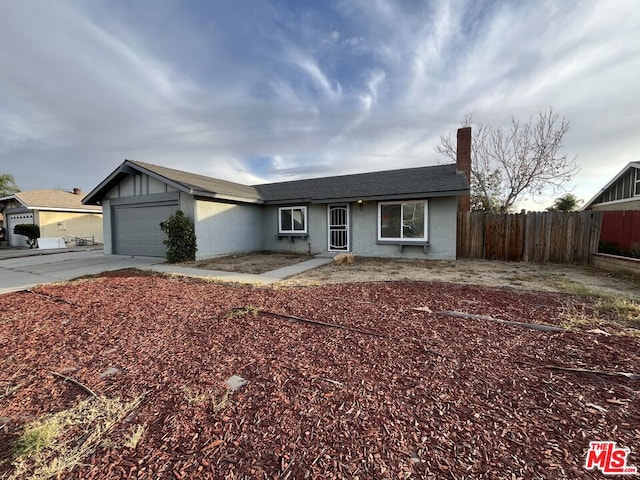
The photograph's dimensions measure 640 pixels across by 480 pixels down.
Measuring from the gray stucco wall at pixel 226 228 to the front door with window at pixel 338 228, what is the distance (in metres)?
3.97

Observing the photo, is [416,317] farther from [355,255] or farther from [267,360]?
[355,255]

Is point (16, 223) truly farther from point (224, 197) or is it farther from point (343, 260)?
point (343, 260)

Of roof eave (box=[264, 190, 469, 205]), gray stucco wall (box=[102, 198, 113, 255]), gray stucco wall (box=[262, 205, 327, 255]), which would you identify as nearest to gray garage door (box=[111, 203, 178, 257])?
gray stucco wall (box=[102, 198, 113, 255])

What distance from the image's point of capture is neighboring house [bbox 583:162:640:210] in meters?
14.9

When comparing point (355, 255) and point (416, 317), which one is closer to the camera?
point (416, 317)

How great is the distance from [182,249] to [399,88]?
35.1 ft

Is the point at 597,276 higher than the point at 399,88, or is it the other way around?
the point at 399,88

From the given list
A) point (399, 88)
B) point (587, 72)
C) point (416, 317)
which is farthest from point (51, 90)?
point (587, 72)

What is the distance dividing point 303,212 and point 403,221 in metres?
4.62

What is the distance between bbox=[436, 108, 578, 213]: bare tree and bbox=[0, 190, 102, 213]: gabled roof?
27.1 m

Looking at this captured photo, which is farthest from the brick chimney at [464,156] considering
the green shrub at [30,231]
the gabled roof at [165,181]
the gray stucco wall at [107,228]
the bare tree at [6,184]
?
the bare tree at [6,184]

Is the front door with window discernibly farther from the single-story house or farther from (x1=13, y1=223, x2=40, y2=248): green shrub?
(x1=13, y1=223, x2=40, y2=248): green shrub

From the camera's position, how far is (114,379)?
2715mm

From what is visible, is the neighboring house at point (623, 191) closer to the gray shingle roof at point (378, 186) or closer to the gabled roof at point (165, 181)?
the gray shingle roof at point (378, 186)
